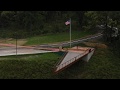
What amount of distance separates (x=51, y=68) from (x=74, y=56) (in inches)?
135

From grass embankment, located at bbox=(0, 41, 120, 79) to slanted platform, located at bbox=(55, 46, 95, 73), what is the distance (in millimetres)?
876

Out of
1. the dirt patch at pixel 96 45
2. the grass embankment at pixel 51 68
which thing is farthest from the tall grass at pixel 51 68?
the dirt patch at pixel 96 45

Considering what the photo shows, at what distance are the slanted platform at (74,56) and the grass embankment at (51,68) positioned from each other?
876 millimetres

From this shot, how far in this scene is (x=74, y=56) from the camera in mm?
36875

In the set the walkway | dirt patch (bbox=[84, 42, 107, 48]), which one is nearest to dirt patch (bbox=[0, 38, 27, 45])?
the walkway

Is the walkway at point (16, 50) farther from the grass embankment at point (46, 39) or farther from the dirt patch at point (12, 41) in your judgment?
the grass embankment at point (46, 39)

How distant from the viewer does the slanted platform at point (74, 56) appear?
34.1 meters

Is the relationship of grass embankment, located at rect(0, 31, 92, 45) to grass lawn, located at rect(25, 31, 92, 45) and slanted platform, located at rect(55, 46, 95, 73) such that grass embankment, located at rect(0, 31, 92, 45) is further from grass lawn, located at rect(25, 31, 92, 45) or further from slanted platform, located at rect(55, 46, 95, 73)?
slanted platform, located at rect(55, 46, 95, 73)

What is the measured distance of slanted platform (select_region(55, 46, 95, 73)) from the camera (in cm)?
3409

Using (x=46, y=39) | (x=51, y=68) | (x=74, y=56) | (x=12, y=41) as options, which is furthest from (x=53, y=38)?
(x=51, y=68)

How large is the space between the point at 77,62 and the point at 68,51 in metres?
1.86

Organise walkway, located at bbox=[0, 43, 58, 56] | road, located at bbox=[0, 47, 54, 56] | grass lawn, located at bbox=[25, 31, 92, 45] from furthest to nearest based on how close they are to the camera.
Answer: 1. grass lawn, located at bbox=[25, 31, 92, 45]
2. walkway, located at bbox=[0, 43, 58, 56]
3. road, located at bbox=[0, 47, 54, 56]

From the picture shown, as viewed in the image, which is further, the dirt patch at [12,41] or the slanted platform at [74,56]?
the dirt patch at [12,41]

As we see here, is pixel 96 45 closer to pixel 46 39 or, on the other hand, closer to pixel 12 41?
pixel 46 39
